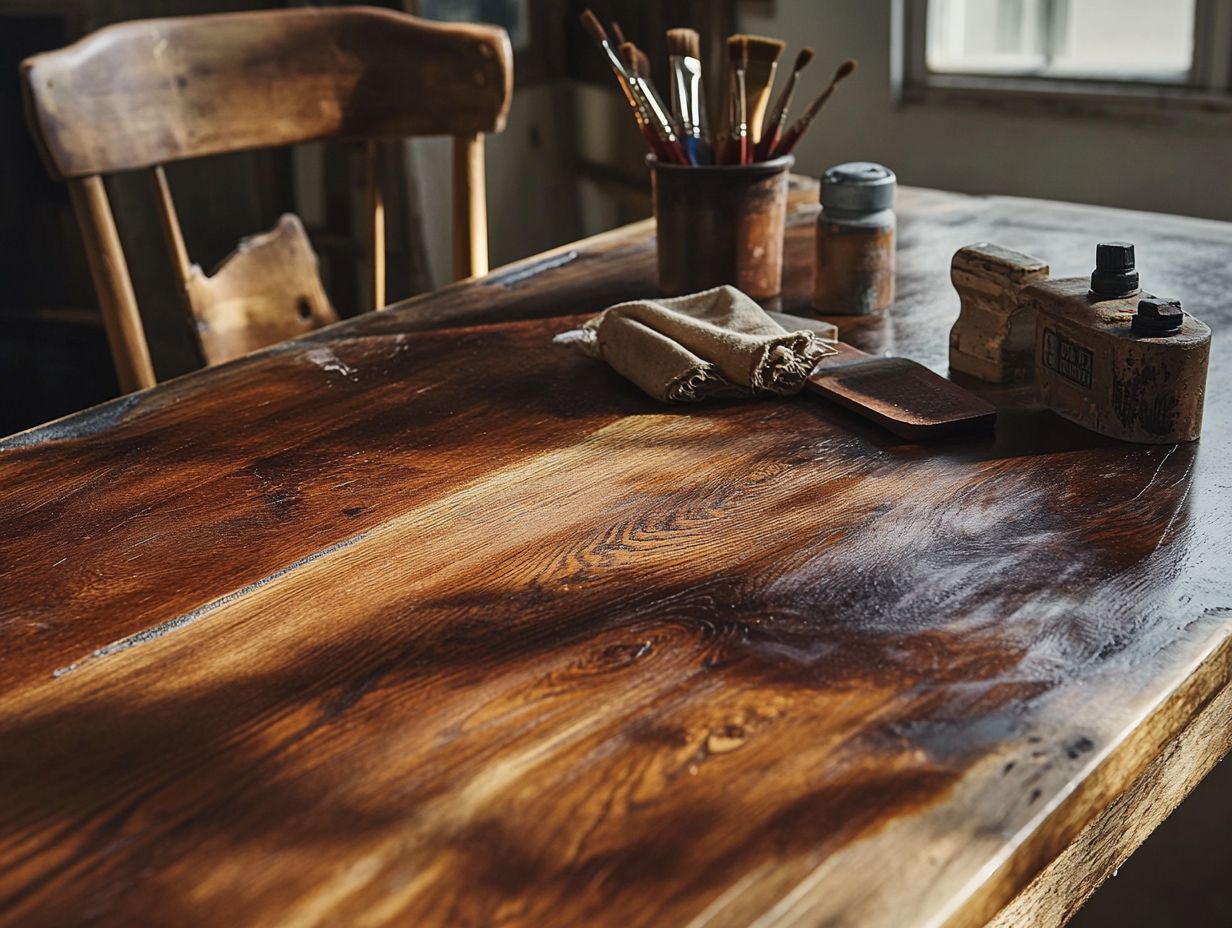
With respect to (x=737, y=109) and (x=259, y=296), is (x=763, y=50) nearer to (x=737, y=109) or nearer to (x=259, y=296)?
(x=737, y=109)

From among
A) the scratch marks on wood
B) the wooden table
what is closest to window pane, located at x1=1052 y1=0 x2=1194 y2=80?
the wooden table

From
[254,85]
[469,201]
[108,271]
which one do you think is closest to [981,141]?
[469,201]

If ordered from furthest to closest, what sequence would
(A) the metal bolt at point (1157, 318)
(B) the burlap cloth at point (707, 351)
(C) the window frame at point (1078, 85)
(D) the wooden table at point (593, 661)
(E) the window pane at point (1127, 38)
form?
(E) the window pane at point (1127, 38)
(C) the window frame at point (1078, 85)
(B) the burlap cloth at point (707, 351)
(A) the metal bolt at point (1157, 318)
(D) the wooden table at point (593, 661)

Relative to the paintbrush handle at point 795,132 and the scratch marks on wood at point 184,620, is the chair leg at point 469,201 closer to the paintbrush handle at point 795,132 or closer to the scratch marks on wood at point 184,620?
the paintbrush handle at point 795,132

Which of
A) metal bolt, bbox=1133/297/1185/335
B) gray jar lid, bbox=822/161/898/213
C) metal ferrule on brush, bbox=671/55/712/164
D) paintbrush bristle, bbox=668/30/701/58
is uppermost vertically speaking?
paintbrush bristle, bbox=668/30/701/58

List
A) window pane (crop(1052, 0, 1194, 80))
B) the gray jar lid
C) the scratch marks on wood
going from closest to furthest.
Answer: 1. the scratch marks on wood
2. the gray jar lid
3. window pane (crop(1052, 0, 1194, 80))

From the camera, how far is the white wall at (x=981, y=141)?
2.13 meters

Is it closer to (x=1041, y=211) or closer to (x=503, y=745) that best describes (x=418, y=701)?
(x=503, y=745)

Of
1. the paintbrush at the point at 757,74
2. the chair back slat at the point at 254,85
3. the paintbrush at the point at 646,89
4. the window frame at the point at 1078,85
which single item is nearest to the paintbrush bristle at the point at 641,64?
the paintbrush at the point at 646,89

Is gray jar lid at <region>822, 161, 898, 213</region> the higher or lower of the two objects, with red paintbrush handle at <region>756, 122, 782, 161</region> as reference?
lower

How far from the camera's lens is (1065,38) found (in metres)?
2.30

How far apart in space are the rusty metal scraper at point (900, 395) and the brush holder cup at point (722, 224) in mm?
224

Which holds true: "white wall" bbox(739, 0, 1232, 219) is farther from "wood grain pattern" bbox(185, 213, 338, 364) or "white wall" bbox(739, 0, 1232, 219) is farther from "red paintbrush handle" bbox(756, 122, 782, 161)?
"wood grain pattern" bbox(185, 213, 338, 364)

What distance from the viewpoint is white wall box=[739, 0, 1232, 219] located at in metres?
2.13
